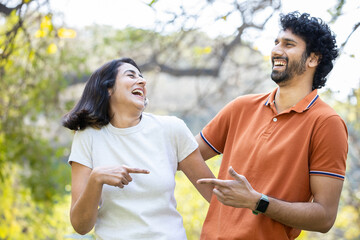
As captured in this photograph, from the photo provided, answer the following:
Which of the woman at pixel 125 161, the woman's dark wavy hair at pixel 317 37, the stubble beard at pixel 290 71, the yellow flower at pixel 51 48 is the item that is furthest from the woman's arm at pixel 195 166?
the yellow flower at pixel 51 48

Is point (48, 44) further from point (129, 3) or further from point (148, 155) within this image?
point (148, 155)

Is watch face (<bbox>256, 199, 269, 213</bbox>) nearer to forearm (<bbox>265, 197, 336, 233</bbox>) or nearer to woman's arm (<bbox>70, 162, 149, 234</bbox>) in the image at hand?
forearm (<bbox>265, 197, 336, 233</bbox>)

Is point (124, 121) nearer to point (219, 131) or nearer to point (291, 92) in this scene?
point (219, 131)

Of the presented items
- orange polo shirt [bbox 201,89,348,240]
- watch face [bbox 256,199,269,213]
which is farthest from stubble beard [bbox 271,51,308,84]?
watch face [bbox 256,199,269,213]

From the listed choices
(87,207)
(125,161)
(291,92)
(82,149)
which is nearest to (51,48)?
(82,149)

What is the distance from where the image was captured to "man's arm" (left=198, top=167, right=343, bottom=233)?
1.62m

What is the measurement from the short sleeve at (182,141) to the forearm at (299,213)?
445mm

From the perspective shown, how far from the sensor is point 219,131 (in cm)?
204

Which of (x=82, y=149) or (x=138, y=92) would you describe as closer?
(x=82, y=149)

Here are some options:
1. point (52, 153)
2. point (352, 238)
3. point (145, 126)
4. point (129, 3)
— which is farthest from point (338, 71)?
point (52, 153)

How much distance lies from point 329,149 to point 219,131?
0.54m

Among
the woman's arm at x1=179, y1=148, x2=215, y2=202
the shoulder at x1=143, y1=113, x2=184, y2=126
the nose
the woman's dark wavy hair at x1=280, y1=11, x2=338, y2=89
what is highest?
the woman's dark wavy hair at x1=280, y1=11, x2=338, y2=89

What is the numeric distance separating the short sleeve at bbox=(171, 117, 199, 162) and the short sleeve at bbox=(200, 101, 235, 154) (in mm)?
147

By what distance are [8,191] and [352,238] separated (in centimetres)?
374
